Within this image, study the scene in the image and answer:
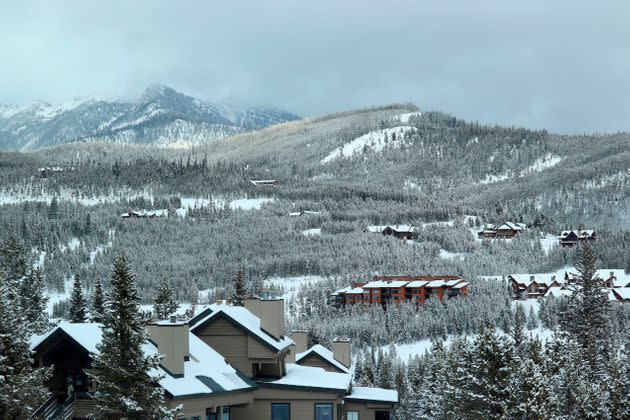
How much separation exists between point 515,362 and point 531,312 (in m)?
118

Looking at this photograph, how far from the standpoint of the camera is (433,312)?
175 meters

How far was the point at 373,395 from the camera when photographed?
54.7 m

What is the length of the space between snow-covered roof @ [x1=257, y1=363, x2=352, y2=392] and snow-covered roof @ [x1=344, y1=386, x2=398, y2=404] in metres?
5.35

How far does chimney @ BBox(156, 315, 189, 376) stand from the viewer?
35375mm

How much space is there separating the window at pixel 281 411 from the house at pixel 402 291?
5857 inches

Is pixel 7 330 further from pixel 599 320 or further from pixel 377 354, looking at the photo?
pixel 377 354

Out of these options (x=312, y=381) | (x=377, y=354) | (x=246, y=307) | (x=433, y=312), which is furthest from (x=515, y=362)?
(x=433, y=312)

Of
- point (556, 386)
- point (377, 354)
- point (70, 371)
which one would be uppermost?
point (70, 371)

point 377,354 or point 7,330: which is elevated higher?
point 7,330

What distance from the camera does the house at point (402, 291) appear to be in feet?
627

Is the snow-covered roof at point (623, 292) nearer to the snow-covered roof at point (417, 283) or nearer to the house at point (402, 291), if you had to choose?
the house at point (402, 291)

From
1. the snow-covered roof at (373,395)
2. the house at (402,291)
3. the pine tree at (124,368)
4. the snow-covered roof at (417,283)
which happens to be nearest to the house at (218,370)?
the snow-covered roof at (373,395)

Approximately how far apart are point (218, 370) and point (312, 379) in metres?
6.39

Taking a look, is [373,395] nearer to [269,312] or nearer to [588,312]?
[269,312]
